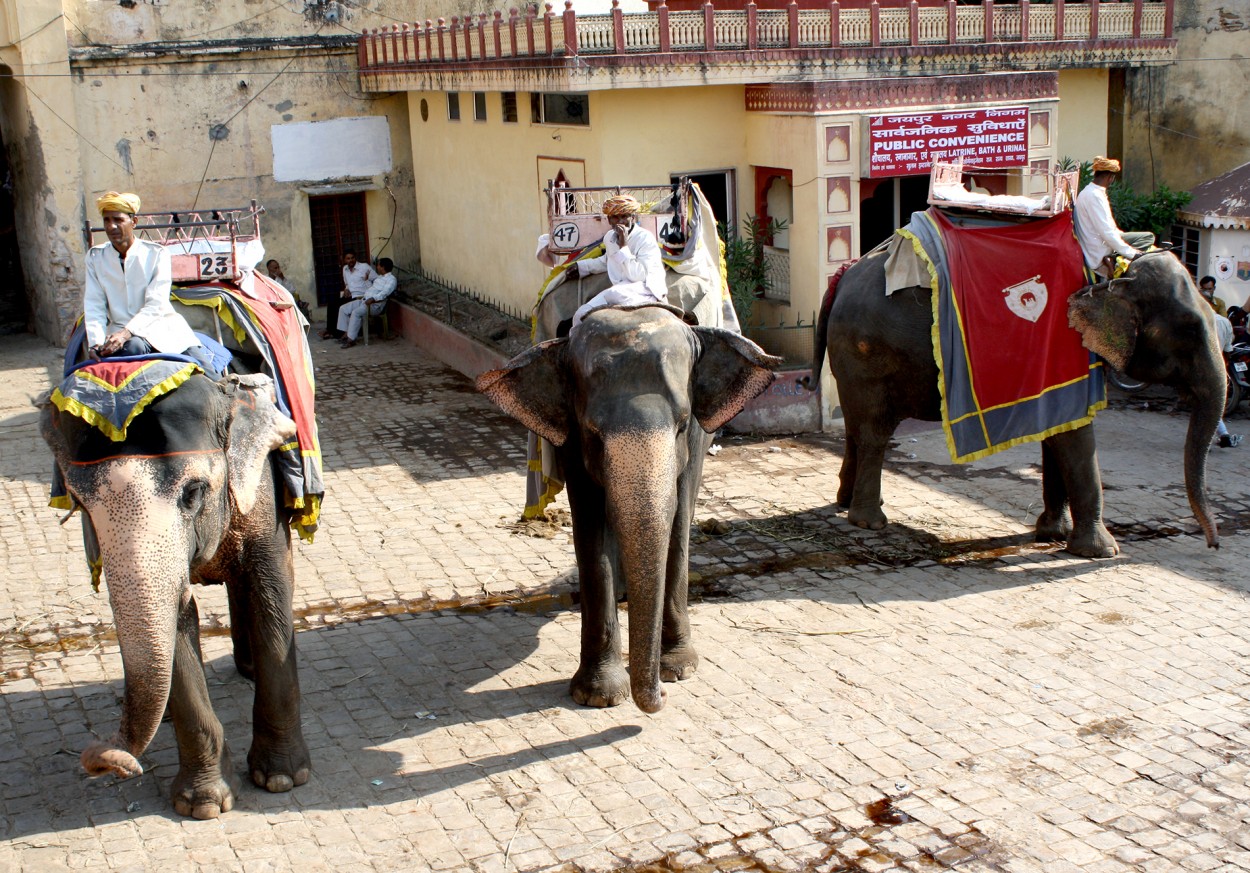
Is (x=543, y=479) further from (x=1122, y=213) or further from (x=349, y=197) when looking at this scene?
(x=349, y=197)

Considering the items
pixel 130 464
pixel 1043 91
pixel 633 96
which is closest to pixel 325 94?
pixel 633 96

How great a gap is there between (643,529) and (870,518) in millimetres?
3805

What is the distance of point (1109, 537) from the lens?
7992mm

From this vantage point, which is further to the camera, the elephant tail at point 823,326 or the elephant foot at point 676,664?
the elephant tail at point 823,326

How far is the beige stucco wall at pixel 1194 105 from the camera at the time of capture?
48.0ft

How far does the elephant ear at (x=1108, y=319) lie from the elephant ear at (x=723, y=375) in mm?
2953

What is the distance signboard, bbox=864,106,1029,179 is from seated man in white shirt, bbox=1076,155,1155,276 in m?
2.89

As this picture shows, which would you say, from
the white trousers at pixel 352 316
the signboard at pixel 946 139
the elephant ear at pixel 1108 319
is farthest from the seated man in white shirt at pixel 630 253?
the white trousers at pixel 352 316

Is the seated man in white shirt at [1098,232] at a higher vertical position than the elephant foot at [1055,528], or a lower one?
higher

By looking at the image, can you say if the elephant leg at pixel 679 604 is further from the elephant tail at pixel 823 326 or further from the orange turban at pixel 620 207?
the elephant tail at pixel 823 326

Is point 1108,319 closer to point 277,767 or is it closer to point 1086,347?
point 1086,347

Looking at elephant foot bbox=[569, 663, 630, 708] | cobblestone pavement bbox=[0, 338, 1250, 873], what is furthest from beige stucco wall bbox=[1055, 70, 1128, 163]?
elephant foot bbox=[569, 663, 630, 708]

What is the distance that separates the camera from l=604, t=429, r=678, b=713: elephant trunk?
16.5 ft

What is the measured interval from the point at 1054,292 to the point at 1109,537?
1.48 m
